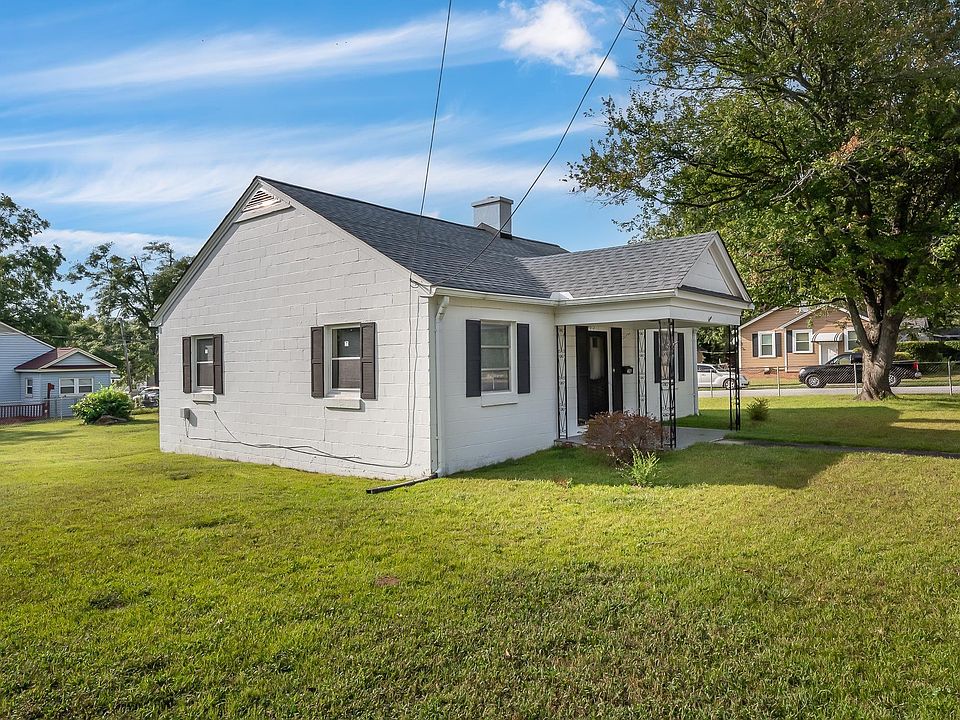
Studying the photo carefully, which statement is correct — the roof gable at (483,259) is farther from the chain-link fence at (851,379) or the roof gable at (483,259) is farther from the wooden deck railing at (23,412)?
the wooden deck railing at (23,412)

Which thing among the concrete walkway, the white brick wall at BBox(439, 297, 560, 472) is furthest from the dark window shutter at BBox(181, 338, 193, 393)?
the concrete walkway

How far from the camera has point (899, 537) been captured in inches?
232

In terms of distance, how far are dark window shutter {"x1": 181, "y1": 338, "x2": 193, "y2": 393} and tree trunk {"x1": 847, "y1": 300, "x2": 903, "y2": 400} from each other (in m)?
20.0

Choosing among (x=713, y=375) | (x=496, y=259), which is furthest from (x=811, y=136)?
(x=713, y=375)

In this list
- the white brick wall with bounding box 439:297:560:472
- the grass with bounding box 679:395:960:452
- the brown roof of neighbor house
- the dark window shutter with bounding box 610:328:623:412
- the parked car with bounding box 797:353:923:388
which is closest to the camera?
the white brick wall with bounding box 439:297:560:472

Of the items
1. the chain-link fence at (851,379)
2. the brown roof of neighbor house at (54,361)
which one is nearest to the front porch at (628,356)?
the chain-link fence at (851,379)

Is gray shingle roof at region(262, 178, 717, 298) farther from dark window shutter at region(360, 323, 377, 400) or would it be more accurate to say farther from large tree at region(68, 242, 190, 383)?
large tree at region(68, 242, 190, 383)

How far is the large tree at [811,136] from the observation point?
47.0 feet

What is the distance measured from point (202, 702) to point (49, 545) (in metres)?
3.95

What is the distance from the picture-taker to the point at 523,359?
10820mm

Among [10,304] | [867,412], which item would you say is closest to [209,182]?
[867,412]

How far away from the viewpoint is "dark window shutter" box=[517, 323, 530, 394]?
35.3 feet

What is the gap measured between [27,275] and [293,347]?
128 feet

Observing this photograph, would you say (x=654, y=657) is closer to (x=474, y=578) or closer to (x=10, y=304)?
(x=474, y=578)
